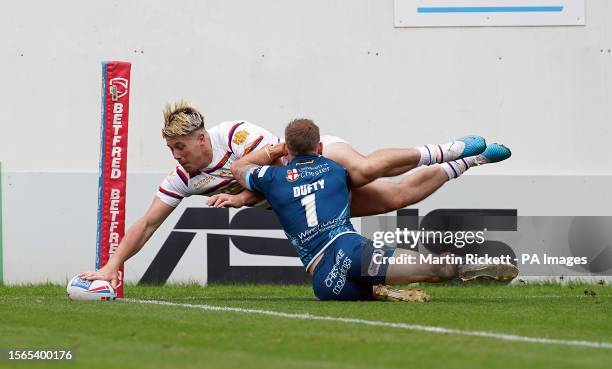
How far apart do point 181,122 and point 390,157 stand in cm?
170

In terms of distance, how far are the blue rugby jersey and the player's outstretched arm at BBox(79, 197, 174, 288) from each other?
108 centimetres

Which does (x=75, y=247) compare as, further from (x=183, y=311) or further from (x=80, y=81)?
(x=183, y=311)

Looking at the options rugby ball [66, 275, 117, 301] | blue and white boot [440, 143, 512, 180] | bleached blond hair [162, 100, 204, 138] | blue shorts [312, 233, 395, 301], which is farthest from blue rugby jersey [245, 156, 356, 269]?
rugby ball [66, 275, 117, 301]

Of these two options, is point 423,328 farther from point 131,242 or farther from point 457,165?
point 131,242

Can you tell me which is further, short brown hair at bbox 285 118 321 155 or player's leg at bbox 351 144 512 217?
player's leg at bbox 351 144 512 217

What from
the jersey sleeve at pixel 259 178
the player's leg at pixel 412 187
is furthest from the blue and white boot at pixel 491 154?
the jersey sleeve at pixel 259 178

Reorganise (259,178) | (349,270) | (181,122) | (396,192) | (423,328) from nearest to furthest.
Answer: (423,328) → (349,270) → (259,178) → (181,122) → (396,192)

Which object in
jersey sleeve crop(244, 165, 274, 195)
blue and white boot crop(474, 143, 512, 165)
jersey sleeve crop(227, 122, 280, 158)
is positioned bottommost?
jersey sleeve crop(244, 165, 274, 195)

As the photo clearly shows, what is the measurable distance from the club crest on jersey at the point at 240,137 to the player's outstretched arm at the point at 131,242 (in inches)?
32.1

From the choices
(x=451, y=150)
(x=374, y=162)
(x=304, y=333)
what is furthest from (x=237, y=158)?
(x=304, y=333)

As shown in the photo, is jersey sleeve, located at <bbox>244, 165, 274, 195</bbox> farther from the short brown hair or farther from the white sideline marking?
the white sideline marking

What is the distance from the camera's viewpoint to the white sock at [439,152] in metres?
10.2

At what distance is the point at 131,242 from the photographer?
10.6 metres

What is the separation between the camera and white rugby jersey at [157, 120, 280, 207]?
1060cm
